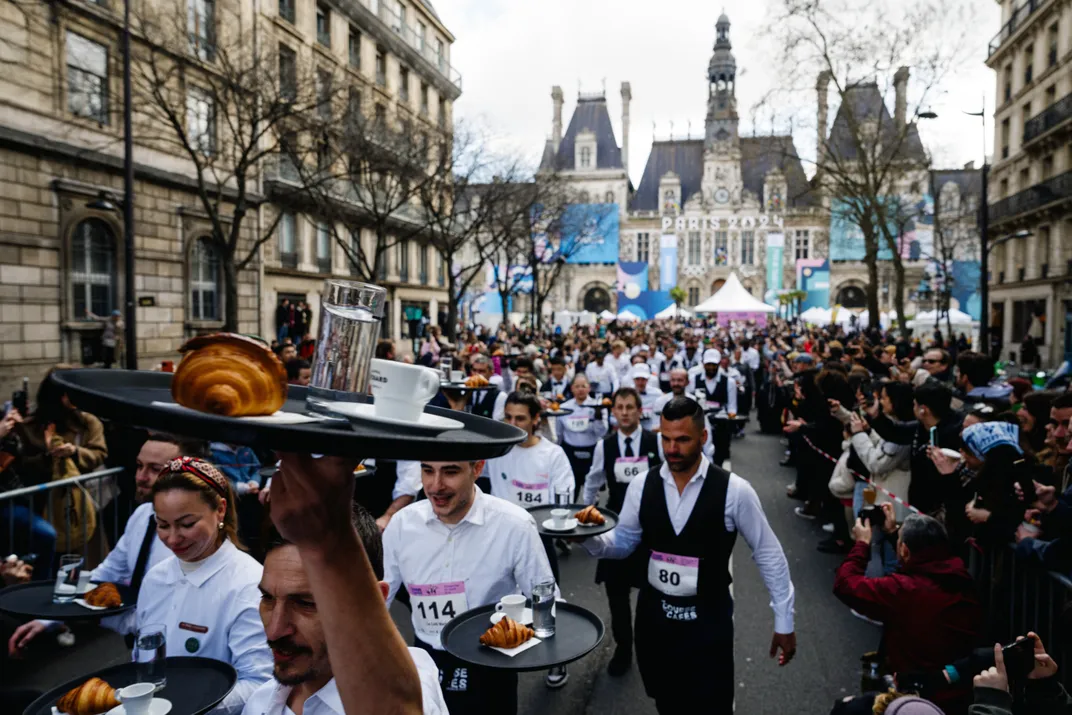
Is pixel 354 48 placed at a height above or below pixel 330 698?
above

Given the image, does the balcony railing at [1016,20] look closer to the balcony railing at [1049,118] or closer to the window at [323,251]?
the balcony railing at [1049,118]

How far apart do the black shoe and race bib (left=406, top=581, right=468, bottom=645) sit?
7.64ft

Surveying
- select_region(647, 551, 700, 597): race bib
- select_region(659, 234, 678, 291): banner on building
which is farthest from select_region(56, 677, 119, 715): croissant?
select_region(659, 234, 678, 291): banner on building

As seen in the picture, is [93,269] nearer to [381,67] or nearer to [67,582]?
[67,582]

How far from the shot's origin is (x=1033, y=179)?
34.4 m

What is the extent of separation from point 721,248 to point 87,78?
73.7 metres

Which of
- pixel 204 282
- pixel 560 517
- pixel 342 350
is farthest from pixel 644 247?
pixel 342 350

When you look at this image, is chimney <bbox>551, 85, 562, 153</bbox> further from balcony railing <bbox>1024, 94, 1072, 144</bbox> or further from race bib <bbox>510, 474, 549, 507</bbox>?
race bib <bbox>510, 474, 549, 507</bbox>

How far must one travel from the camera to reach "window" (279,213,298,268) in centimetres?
2761

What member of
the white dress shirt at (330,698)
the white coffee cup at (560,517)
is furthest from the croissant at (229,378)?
the white coffee cup at (560,517)

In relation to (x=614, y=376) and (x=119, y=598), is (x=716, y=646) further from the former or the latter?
(x=614, y=376)

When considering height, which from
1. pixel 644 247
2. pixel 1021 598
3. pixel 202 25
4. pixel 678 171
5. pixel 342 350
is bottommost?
pixel 1021 598

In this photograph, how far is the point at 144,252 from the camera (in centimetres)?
1944

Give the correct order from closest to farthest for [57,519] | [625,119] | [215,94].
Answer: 1. [57,519]
2. [215,94]
3. [625,119]
